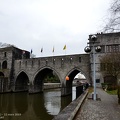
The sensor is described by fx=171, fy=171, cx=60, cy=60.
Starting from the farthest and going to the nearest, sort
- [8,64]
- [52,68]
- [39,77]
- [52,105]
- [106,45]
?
[8,64], [39,77], [52,68], [106,45], [52,105]

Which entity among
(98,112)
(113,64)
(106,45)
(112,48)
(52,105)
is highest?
(106,45)

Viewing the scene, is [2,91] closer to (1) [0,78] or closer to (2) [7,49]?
(1) [0,78]

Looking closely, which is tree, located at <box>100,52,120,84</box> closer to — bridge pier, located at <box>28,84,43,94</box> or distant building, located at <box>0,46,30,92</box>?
bridge pier, located at <box>28,84,43,94</box>

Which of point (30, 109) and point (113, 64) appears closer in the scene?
point (30, 109)

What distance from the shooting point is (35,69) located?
33.2 meters

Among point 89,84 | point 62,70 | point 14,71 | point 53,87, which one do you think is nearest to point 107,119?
point 89,84

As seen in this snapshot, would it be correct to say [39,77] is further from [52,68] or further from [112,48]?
[112,48]

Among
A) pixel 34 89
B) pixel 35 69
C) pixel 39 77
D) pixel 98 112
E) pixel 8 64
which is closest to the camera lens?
pixel 98 112

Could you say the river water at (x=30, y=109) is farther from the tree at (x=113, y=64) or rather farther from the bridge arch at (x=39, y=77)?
the bridge arch at (x=39, y=77)

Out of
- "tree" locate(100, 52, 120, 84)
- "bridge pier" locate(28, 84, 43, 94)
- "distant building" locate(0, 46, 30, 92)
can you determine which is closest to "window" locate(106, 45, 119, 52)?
"tree" locate(100, 52, 120, 84)

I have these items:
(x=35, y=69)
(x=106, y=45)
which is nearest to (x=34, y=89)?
(x=35, y=69)

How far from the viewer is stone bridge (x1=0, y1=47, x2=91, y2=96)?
29016mm

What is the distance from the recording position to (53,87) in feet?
160

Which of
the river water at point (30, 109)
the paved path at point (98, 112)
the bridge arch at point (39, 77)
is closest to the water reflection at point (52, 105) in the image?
the river water at point (30, 109)
